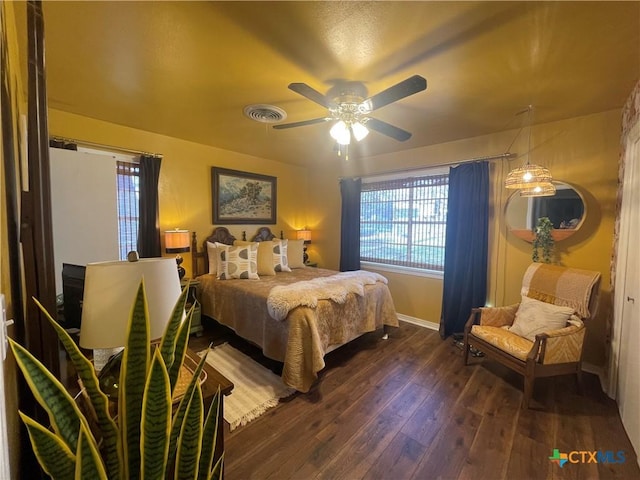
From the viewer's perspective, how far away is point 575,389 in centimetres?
225

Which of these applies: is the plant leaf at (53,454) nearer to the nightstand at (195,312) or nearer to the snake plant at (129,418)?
the snake plant at (129,418)

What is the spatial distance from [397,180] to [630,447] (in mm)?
3232

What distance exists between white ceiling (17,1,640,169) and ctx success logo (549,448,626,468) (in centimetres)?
245

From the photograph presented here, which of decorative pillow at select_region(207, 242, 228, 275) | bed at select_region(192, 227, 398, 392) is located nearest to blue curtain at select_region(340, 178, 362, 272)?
bed at select_region(192, 227, 398, 392)

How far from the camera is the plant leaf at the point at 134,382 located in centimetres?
68

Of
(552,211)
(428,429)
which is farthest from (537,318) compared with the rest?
(428,429)

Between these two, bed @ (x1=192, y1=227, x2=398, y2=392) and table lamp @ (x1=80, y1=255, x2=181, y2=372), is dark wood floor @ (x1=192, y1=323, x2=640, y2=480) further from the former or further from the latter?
table lamp @ (x1=80, y1=255, x2=181, y2=372)

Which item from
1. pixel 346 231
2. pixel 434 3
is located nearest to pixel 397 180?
pixel 346 231

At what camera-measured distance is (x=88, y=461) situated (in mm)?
597

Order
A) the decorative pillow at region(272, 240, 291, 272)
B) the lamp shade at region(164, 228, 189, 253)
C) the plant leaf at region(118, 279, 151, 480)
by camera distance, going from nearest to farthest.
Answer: the plant leaf at region(118, 279, 151, 480) → the lamp shade at region(164, 228, 189, 253) → the decorative pillow at region(272, 240, 291, 272)

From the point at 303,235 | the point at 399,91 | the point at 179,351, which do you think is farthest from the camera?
the point at 303,235

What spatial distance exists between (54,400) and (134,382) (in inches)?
6.0

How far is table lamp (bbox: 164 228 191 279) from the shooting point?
320 cm

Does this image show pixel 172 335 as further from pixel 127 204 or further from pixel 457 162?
pixel 457 162
